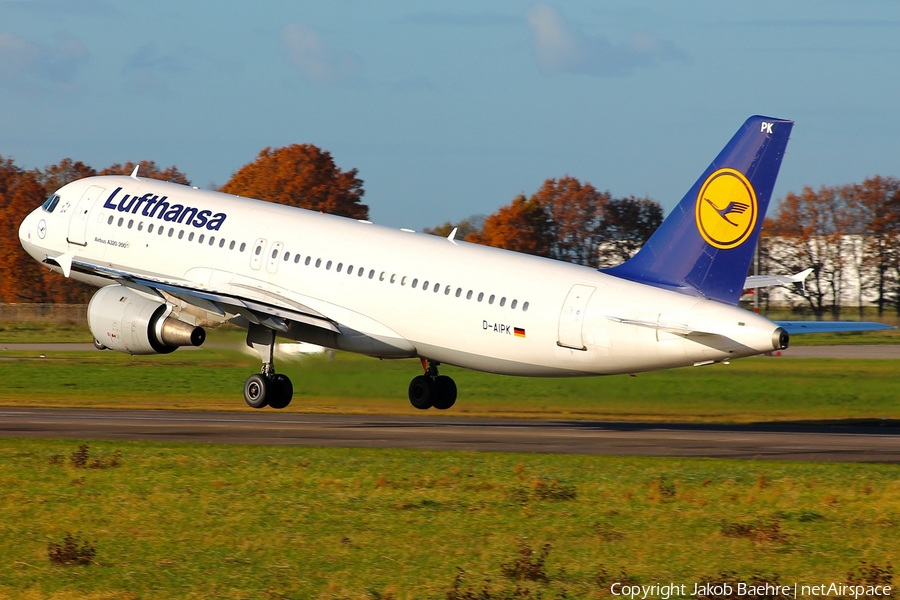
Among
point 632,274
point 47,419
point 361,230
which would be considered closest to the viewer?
point 632,274

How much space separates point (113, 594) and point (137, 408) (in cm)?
2639

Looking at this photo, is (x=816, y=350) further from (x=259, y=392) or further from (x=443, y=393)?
(x=259, y=392)

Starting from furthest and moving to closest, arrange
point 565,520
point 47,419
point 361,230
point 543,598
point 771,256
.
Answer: point 771,256, point 361,230, point 47,419, point 565,520, point 543,598

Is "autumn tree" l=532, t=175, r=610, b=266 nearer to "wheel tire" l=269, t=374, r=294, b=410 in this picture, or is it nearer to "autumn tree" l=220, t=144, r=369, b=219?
"autumn tree" l=220, t=144, r=369, b=219

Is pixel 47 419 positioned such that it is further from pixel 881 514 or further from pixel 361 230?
pixel 881 514

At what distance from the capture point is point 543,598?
631 inches

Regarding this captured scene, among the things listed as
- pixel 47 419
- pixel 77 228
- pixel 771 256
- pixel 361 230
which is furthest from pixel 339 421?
pixel 771 256

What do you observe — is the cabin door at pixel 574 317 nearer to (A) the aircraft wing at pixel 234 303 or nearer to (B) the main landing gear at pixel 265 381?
(A) the aircraft wing at pixel 234 303

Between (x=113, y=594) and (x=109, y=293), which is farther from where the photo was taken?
(x=109, y=293)

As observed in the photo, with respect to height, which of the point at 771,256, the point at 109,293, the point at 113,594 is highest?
the point at 771,256

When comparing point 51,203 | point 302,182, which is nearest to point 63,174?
point 302,182

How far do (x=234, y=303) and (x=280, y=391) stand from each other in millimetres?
3179

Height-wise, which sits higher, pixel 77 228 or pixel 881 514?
A: pixel 77 228

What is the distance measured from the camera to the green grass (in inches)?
674
